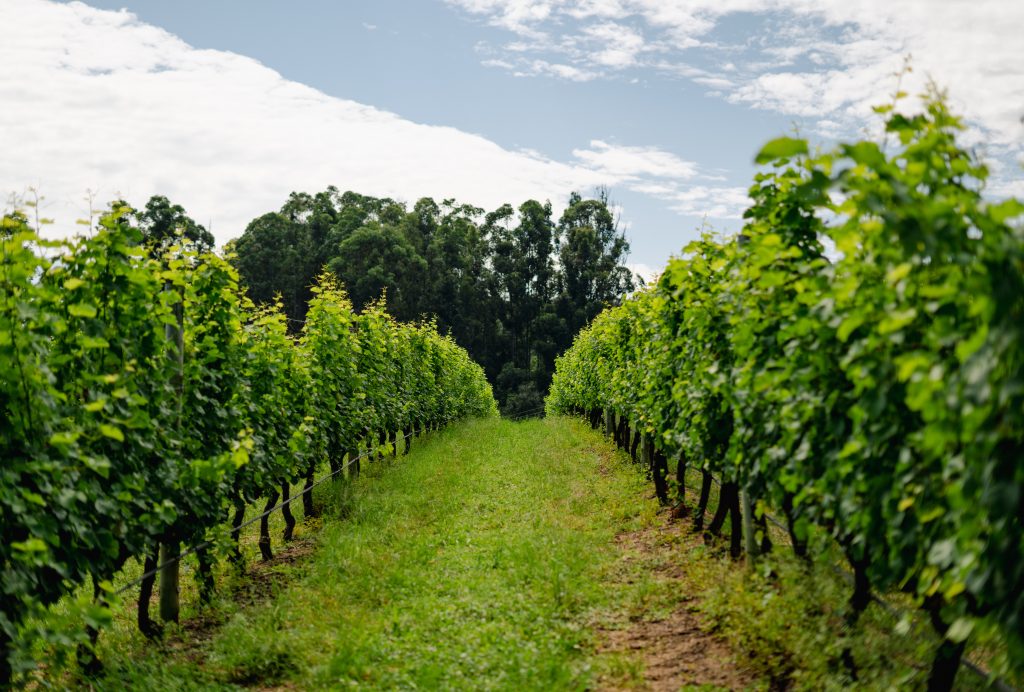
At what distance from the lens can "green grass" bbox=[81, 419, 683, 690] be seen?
6172 millimetres

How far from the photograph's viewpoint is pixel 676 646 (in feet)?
22.2

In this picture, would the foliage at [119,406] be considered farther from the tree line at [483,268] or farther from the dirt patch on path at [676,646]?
the tree line at [483,268]

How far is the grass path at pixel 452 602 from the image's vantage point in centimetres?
617

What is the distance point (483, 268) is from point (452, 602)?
2519 inches

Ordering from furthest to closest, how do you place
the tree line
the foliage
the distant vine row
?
the tree line, the foliage, the distant vine row

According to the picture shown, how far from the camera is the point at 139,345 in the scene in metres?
6.37

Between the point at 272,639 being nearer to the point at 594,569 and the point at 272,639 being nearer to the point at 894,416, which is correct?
the point at 594,569

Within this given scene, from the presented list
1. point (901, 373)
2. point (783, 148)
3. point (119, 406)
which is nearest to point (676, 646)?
point (901, 373)

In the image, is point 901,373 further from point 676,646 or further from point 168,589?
point 168,589

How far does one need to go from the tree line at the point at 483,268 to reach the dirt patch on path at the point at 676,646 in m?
52.4

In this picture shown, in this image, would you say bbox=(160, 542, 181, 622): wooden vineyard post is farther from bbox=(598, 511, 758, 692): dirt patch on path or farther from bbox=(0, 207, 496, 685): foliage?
bbox=(598, 511, 758, 692): dirt patch on path

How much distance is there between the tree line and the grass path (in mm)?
48404

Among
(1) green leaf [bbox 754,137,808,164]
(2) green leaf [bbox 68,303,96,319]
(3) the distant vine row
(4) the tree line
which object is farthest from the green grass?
(4) the tree line

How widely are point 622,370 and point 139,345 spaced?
395 inches
